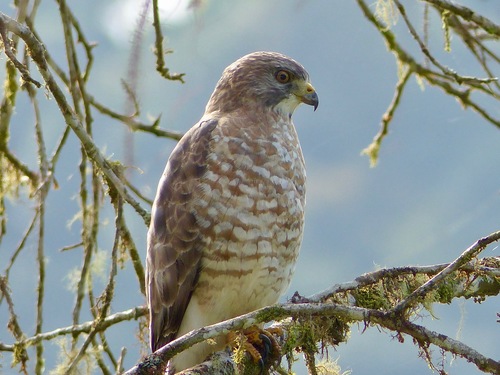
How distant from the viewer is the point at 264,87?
17.1 feet

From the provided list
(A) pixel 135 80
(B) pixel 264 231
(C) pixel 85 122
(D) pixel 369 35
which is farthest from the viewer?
(D) pixel 369 35

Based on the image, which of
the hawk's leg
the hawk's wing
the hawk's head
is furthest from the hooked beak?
the hawk's leg

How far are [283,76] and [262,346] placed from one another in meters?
1.76

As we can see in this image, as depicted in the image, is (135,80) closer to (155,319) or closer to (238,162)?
(238,162)

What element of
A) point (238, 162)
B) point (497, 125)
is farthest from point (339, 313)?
point (497, 125)

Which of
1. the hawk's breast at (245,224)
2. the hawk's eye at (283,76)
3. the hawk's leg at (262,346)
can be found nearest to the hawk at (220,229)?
the hawk's breast at (245,224)

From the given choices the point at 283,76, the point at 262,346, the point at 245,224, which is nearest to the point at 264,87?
the point at 283,76

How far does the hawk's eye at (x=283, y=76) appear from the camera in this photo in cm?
525

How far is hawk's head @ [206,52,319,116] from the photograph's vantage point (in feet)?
16.9

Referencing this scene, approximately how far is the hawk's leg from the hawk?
0.76ft

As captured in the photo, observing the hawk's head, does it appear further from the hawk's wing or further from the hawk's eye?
the hawk's wing

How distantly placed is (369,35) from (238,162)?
52750 millimetres

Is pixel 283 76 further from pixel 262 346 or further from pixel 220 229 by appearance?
pixel 262 346

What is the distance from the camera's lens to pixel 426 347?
10.6 feet
